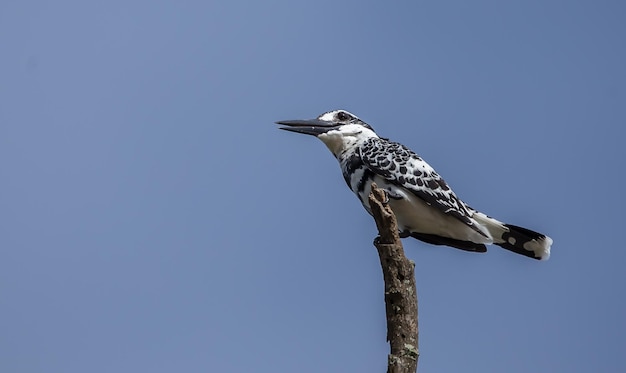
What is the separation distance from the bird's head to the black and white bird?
0.05 ft

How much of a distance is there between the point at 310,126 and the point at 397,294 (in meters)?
3.02

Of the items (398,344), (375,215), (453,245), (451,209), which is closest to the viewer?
(398,344)

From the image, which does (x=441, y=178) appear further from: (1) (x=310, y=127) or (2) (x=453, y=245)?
(1) (x=310, y=127)

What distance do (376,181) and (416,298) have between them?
1.88 meters

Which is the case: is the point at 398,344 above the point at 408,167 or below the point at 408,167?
below

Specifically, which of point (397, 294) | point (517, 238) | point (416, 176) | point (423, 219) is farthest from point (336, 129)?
point (397, 294)

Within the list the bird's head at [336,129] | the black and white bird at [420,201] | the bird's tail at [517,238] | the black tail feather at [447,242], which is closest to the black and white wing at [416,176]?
the black and white bird at [420,201]

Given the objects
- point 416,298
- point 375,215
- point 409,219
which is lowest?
point 416,298

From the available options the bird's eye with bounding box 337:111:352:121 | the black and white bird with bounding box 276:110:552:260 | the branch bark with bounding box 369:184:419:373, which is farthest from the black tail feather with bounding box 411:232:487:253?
the branch bark with bounding box 369:184:419:373

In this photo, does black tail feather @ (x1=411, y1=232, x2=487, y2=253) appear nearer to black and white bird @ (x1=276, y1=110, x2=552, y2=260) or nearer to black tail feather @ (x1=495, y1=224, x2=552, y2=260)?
black and white bird @ (x1=276, y1=110, x2=552, y2=260)

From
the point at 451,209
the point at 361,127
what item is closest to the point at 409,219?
the point at 451,209

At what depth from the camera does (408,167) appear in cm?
824

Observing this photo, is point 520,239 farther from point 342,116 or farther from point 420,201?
point 342,116

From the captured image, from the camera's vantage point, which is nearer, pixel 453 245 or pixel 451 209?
pixel 451 209
